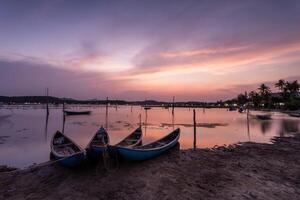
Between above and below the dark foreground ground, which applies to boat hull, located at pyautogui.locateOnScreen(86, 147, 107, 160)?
above

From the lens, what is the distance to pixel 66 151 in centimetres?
1633

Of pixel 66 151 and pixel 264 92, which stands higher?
pixel 264 92

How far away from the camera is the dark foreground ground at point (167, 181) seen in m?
9.87

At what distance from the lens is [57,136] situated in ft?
64.0

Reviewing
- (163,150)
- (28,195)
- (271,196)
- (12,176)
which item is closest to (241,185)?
(271,196)

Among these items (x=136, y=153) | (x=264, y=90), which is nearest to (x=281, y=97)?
(x=264, y=90)

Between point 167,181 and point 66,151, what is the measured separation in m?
8.28

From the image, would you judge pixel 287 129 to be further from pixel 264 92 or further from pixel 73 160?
pixel 264 92

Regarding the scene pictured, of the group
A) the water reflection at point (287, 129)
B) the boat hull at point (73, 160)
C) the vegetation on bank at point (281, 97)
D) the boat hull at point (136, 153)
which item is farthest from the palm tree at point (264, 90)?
the boat hull at point (73, 160)

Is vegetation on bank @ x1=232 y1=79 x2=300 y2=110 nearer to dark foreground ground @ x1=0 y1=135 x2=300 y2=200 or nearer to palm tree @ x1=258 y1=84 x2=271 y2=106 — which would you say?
palm tree @ x1=258 y1=84 x2=271 y2=106

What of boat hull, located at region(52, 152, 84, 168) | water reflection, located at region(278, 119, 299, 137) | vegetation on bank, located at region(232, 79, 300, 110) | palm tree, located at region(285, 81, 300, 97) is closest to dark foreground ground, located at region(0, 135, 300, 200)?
boat hull, located at region(52, 152, 84, 168)

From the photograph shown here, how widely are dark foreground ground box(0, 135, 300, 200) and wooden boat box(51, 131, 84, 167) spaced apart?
0.52 meters

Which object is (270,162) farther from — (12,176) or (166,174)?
(12,176)

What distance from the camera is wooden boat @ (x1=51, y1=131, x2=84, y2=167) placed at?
41.7ft
